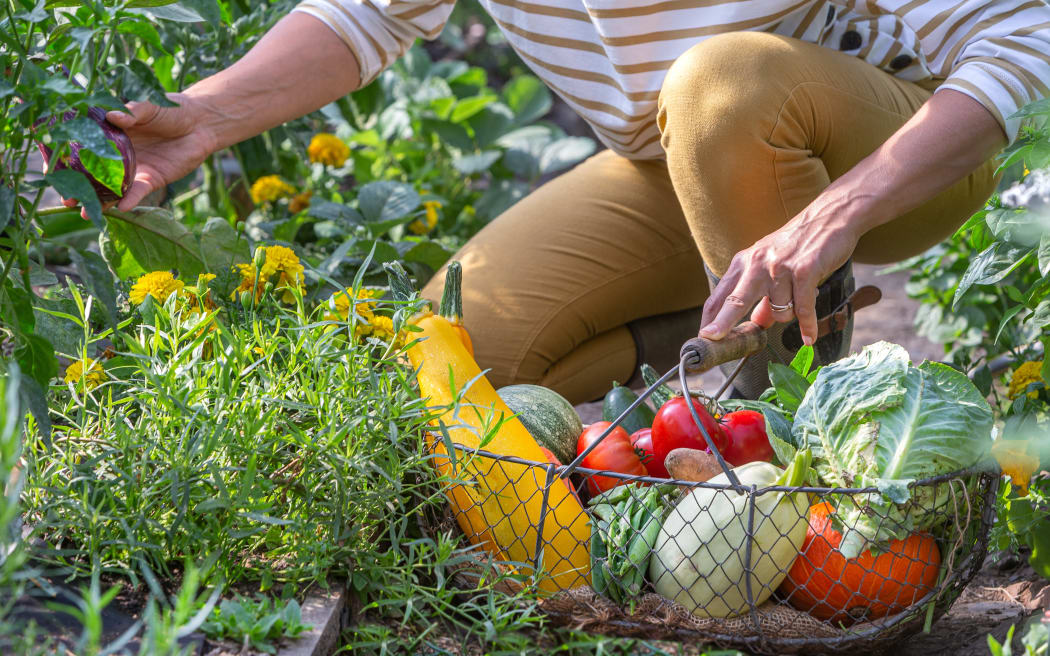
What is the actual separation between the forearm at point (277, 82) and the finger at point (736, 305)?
104 centimetres

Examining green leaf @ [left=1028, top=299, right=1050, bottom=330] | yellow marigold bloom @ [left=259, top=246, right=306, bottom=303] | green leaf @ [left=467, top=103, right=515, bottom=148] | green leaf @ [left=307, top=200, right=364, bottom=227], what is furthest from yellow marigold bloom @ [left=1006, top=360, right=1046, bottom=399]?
green leaf @ [left=467, top=103, right=515, bottom=148]

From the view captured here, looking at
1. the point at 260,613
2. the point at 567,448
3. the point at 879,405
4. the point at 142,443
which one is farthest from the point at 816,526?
the point at 142,443

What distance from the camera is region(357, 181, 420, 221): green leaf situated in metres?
2.53

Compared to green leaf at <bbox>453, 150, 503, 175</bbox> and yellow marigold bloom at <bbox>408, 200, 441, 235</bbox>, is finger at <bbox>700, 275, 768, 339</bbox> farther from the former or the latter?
green leaf at <bbox>453, 150, 503, 175</bbox>

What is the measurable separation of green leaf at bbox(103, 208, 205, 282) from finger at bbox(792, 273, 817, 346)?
3.31 feet

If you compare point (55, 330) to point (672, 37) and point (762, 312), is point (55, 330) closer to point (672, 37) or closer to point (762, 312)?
point (762, 312)

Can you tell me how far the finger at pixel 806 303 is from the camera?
143 centimetres

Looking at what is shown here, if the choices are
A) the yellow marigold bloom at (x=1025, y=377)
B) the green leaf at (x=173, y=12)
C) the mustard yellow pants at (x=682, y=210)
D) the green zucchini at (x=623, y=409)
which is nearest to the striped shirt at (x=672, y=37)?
the mustard yellow pants at (x=682, y=210)

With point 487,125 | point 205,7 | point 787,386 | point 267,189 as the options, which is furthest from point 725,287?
point 487,125

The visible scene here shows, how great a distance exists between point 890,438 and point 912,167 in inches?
17.0

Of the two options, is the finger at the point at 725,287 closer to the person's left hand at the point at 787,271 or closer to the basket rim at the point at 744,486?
the person's left hand at the point at 787,271

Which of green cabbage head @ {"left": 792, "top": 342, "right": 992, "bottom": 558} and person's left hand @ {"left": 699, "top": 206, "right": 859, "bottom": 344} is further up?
person's left hand @ {"left": 699, "top": 206, "right": 859, "bottom": 344}

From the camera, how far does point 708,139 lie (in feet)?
5.57

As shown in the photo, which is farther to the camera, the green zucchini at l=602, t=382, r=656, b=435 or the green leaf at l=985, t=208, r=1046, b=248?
the green zucchini at l=602, t=382, r=656, b=435
